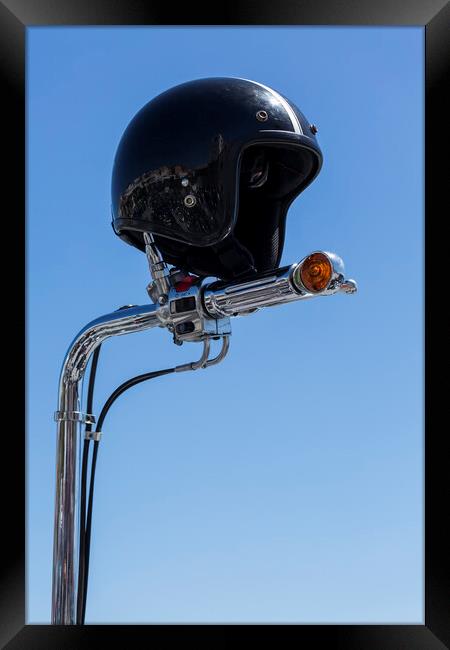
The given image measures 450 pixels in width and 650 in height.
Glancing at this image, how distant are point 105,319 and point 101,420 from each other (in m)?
0.36

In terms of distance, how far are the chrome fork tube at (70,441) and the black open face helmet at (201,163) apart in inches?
11.9

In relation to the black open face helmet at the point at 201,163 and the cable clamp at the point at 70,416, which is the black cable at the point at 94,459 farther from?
the black open face helmet at the point at 201,163

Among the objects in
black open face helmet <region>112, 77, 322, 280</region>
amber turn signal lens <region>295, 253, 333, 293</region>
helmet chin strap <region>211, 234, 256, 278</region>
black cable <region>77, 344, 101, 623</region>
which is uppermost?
black open face helmet <region>112, 77, 322, 280</region>

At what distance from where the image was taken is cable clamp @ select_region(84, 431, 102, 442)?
9.32 feet

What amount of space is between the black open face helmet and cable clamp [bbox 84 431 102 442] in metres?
0.65

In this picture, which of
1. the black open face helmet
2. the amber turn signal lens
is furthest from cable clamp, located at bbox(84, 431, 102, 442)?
the amber turn signal lens

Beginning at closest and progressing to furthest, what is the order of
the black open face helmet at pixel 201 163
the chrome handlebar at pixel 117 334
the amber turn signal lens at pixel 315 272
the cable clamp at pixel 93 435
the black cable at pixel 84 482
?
the amber turn signal lens at pixel 315 272 → the chrome handlebar at pixel 117 334 → the black open face helmet at pixel 201 163 → the black cable at pixel 84 482 → the cable clamp at pixel 93 435

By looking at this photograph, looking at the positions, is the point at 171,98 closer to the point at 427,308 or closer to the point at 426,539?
the point at 427,308

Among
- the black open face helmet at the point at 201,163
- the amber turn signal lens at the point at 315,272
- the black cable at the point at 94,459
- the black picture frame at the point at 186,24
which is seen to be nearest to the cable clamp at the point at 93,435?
the black cable at the point at 94,459

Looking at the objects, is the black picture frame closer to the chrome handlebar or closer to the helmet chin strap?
the chrome handlebar

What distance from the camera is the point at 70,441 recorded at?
2805 millimetres

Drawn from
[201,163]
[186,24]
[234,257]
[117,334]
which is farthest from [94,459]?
[186,24]

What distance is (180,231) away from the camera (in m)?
2.67

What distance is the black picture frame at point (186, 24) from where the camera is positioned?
8.84 ft
